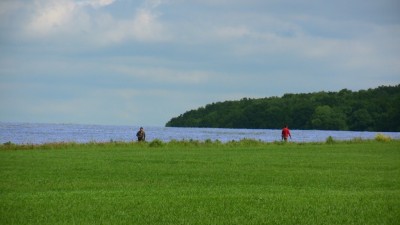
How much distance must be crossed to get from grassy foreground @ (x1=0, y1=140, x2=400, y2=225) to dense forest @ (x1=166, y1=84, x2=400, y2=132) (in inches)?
4554

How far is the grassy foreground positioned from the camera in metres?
15.0

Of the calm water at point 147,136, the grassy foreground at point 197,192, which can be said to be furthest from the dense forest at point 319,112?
the grassy foreground at point 197,192

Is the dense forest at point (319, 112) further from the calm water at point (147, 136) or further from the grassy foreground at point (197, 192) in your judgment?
the grassy foreground at point (197, 192)

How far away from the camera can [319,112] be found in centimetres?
15800

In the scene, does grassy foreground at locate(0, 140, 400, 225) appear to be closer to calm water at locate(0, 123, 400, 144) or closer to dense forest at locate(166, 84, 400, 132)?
calm water at locate(0, 123, 400, 144)

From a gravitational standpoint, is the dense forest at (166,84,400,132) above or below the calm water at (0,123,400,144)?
above

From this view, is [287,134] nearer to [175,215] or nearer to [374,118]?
[175,215]

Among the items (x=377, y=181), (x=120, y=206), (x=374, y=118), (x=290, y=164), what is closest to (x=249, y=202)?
(x=120, y=206)

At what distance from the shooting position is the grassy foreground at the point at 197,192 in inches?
592

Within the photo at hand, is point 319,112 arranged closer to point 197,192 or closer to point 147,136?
point 147,136

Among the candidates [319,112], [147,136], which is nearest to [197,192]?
[147,136]

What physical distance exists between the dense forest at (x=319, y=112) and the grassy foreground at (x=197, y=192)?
116 metres

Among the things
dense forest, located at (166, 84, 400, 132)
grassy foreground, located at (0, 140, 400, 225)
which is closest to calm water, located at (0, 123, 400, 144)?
grassy foreground, located at (0, 140, 400, 225)

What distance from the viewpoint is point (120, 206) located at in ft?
54.4
